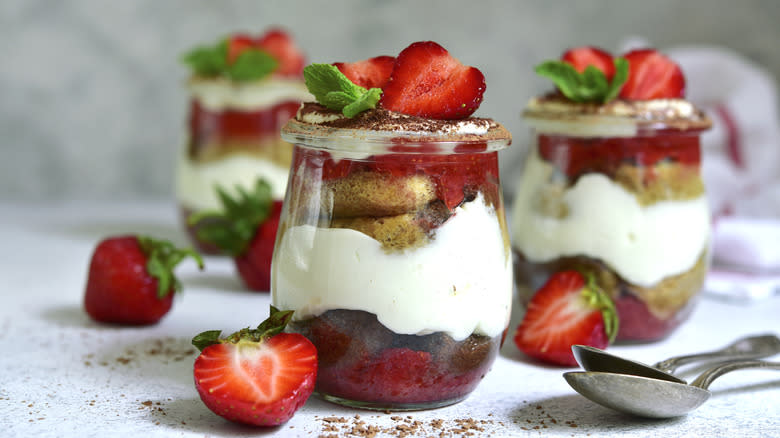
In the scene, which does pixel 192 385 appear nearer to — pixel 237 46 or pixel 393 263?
pixel 393 263

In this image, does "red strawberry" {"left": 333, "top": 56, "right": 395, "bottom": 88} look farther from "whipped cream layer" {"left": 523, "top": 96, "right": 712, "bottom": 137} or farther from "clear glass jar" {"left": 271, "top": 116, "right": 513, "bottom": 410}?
"whipped cream layer" {"left": 523, "top": 96, "right": 712, "bottom": 137}

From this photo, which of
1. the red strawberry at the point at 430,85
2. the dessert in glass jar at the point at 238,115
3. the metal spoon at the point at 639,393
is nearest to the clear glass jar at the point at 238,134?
the dessert in glass jar at the point at 238,115

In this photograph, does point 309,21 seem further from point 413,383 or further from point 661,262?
point 413,383

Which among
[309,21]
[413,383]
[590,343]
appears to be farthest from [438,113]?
[309,21]

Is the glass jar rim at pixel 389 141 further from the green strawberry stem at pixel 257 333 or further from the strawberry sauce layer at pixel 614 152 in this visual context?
the strawberry sauce layer at pixel 614 152

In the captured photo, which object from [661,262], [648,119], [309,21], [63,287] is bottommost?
[63,287]

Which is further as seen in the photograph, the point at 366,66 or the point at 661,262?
the point at 661,262
